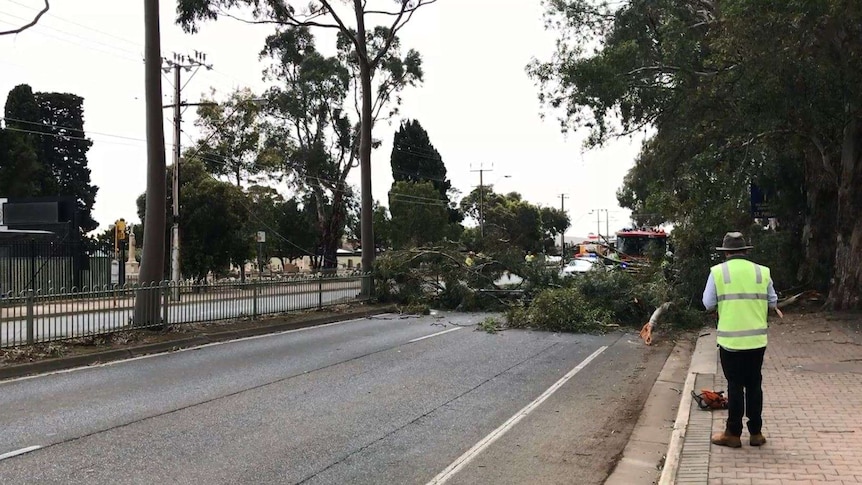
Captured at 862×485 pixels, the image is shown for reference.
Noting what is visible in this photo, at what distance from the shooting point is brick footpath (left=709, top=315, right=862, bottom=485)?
16.6 ft

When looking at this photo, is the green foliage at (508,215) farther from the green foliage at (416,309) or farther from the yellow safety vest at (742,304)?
the yellow safety vest at (742,304)

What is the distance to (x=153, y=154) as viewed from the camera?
14.1m

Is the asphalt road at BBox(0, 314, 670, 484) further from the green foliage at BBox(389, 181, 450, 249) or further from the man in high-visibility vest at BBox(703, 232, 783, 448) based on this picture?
the green foliage at BBox(389, 181, 450, 249)

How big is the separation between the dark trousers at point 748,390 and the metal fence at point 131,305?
34.3ft

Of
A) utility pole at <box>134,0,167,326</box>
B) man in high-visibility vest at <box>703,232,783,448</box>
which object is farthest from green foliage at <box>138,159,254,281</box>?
man in high-visibility vest at <box>703,232,783,448</box>

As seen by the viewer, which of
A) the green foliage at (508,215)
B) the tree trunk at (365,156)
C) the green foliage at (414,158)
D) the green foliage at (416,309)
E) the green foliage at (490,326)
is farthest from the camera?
the green foliage at (508,215)

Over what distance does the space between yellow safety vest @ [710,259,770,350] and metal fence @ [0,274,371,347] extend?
408 inches

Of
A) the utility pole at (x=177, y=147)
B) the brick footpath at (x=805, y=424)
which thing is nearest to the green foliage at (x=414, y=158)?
the utility pole at (x=177, y=147)

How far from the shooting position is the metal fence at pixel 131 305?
10859mm

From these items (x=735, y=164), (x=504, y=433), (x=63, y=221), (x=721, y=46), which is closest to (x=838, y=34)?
(x=721, y=46)

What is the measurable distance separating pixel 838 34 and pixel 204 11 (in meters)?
15.6

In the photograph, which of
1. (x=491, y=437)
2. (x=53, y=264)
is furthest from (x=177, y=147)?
(x=491, y=437)

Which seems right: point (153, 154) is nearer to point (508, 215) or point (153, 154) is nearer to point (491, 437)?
point (491, 437)

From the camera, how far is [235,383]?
9242mm
